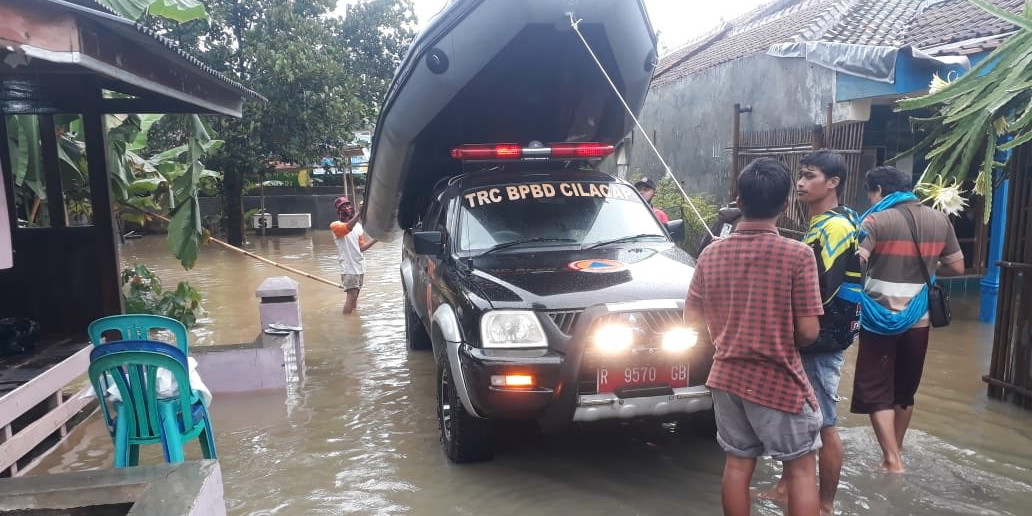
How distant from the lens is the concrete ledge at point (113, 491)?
2.35m

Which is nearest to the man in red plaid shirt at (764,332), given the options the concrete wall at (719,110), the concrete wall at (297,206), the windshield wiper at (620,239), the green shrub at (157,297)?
the windshield wiper at (620,239)

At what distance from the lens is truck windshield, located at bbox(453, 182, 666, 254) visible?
4.68 meters

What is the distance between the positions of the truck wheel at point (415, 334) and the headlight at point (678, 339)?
378 centimetres

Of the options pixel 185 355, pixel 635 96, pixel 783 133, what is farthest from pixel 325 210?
pixel 185 355

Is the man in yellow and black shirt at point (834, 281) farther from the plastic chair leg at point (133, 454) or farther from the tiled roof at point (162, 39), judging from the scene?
the tiled roof at point (162, 39)

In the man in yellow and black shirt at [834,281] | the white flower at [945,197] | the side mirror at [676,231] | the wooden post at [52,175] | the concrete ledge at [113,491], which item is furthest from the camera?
the wooden post at [52,175]

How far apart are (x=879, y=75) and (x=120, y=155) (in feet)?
29.3

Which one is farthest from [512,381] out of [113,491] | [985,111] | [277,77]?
[277,77]

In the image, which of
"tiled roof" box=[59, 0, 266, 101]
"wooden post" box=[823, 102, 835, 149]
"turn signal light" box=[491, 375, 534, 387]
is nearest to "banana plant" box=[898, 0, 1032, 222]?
"turn signal light" box=[491, 375, 534, 387]

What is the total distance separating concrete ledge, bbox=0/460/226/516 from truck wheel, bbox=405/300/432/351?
438cm

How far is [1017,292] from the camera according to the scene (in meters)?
4.68

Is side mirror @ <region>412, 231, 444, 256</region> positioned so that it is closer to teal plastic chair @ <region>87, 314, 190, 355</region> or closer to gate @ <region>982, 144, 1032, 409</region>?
teal plastic chair @ <region>87, 314, 190, 355</region>

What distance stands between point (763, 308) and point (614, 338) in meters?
1.02

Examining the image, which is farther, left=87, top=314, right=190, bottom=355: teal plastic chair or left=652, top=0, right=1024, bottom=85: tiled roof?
left=652, top=0, right=1024, bottom=85: tiled roof
